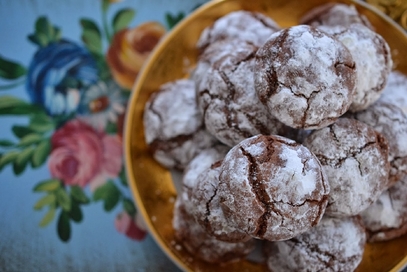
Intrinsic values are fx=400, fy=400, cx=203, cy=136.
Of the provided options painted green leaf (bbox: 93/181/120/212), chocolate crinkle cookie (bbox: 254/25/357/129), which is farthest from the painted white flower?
chocolate crinkle cookie (bbox: 254/25/357/129)

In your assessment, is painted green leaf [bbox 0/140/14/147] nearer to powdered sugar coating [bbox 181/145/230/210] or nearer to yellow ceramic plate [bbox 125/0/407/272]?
yellow ceramic plate [bbox 125/0/407/272]

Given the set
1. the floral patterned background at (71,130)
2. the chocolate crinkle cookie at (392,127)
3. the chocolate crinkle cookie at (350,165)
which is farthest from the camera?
the floral patterned background at (71,130)

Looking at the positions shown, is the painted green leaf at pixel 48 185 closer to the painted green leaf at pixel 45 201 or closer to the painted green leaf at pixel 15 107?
the painted green leaf at pixel 45 201

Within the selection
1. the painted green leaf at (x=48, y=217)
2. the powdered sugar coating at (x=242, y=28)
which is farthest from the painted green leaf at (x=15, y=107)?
the powdered sugar coating at (x=242, y=28)

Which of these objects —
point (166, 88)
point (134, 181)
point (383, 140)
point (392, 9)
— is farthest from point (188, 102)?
point (392, 9)

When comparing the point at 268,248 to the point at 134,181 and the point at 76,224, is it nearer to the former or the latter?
the point at 134,181
